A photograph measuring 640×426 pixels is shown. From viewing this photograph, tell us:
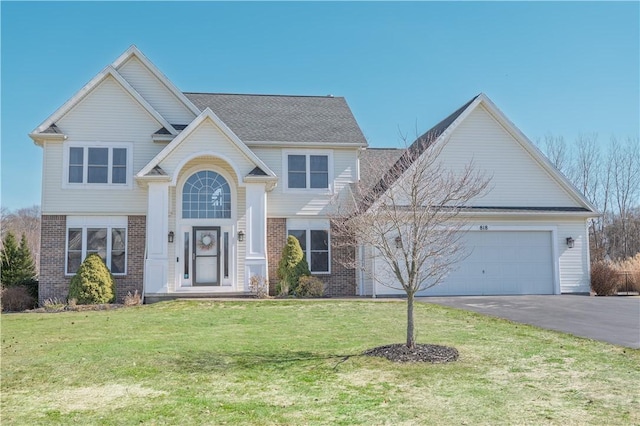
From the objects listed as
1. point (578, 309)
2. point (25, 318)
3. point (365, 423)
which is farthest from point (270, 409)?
point (578, 309)

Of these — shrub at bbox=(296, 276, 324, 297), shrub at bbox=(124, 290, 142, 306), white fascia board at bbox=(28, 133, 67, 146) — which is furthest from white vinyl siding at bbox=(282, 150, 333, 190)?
white fascia board at bbox=(28, 133, 67, 146)

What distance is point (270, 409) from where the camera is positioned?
632 cm

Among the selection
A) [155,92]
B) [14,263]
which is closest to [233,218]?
[155,92]

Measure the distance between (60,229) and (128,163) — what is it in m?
3.40

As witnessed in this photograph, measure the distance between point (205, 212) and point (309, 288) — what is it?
15.4ft

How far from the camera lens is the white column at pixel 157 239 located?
60.3 feet

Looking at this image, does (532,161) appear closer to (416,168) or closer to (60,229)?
(416,168)

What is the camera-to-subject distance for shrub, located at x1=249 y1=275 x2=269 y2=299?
18.5 meters

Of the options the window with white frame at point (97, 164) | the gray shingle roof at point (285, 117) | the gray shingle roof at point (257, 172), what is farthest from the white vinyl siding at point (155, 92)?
the gray shingle roof at point (257, 172)

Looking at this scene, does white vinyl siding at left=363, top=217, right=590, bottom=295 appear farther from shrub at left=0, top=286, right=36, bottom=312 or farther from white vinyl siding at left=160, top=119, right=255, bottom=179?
shrub at left=0, top=286, right=36, bottom=312

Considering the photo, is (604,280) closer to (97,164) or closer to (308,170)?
(308,170)

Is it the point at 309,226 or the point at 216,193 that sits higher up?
the point at 216,193

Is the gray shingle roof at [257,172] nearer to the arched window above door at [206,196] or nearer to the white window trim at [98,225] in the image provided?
the arched window above door at [206,196]

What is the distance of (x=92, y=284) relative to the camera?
17.8m
